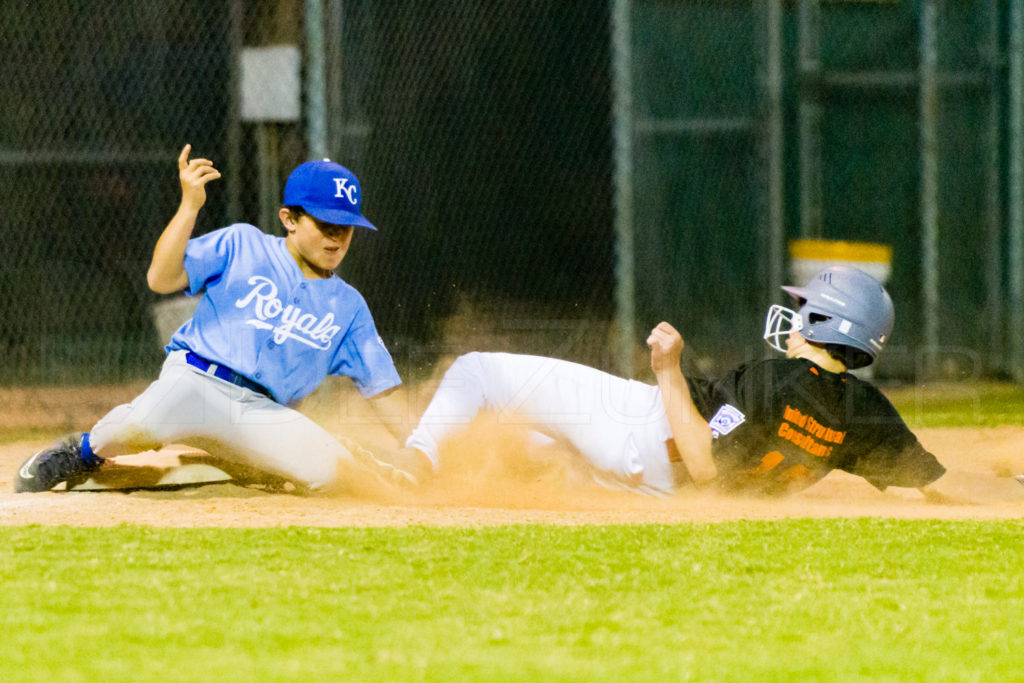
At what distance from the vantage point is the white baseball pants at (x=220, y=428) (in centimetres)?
434

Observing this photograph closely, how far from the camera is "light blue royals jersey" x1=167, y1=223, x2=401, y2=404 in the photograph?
443 cm

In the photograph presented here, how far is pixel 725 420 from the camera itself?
418 cm

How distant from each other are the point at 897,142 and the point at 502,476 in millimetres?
4924

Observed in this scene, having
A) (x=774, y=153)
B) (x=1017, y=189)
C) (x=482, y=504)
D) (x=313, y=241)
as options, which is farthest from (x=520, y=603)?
(x=1017, y=189)

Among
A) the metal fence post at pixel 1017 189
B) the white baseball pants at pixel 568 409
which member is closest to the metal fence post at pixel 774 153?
the metal fence post at pixel 1017 189

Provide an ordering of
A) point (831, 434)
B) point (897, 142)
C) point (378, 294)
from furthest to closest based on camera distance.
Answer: point (897, 142) → point (378, 294) → point (831, 434)

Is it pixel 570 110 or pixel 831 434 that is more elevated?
pixel 570 110

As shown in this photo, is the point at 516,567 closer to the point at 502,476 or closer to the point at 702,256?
the point at 502,476

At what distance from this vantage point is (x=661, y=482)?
4555mm

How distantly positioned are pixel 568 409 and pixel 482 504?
0.55 m

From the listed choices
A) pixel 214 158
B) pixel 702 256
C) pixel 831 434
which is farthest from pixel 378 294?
pixel 831 434

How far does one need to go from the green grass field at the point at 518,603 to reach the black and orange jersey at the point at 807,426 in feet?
1.04

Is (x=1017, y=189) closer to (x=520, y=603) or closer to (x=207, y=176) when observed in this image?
(x=207, y=176)

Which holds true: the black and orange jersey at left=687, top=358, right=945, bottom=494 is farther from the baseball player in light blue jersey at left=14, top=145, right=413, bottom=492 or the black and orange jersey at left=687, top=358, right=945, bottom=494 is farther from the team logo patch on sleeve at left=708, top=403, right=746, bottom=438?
the baseball player in light blue jersey at left=14, top=145, right=413, bottom=492
